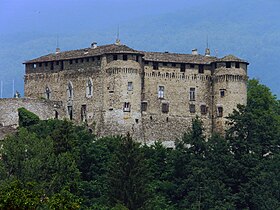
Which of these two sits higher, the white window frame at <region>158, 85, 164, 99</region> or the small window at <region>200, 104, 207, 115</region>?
the white window frame at <region>158, 85, 164, 99</region>

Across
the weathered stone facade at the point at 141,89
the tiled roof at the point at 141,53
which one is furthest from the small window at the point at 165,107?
the tiled roof at the point at 141,53

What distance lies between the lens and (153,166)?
82.8 metres

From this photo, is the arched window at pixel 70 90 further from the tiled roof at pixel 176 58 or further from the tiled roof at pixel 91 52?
the tiled roof at pixel 176 58

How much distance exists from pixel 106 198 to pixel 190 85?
20168mm

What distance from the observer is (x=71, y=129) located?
78750mm

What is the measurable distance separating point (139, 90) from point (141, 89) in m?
0.77

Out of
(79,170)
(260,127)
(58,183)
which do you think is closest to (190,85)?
(260,127)

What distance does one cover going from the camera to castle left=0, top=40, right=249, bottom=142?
8738cm

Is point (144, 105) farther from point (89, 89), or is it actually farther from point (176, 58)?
point (176, 58)

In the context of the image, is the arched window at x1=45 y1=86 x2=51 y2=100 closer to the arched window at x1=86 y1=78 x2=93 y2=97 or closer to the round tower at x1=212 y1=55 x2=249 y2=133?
the arched window at x1=86 y1=78 x2=93 y2=97

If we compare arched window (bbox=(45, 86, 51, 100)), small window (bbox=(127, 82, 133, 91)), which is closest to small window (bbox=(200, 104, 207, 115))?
small window (bbox=(127, 82, 133, 91))

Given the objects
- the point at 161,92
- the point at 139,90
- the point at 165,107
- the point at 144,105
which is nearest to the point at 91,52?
the point at 139,90

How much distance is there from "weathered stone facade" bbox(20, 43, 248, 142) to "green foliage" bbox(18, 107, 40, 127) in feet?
11.3

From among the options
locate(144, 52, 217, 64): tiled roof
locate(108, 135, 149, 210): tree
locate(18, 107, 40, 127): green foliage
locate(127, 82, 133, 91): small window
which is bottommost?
locate(108, 135, 149, 210): tree
